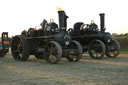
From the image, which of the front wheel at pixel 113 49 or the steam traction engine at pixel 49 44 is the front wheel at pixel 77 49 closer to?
the steam traction engine at pixel 49 44

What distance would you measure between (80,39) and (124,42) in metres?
8.76

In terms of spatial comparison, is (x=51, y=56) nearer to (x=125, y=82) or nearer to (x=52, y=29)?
(x=52, y=29)

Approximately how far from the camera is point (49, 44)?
35.1ft

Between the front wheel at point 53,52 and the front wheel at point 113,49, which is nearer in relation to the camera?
the front wheel at point 53,52

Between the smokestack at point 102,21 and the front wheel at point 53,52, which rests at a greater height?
the smokestack at point 102,21

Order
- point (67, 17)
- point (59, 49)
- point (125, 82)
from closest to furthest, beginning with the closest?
point (125, 82)
point (59, 49)
point (67, 17)

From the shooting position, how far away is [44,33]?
11883 mm

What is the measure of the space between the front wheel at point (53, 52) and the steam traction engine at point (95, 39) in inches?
127

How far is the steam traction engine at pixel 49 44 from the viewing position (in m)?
10.5

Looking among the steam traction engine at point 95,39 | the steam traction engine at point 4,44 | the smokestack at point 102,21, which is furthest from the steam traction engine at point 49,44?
the steam traction engine at point 4,44

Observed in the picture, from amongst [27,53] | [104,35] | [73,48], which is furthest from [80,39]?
[27,53]

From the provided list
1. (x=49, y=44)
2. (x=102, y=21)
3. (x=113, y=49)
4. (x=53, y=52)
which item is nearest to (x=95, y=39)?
(x=113, y=49)

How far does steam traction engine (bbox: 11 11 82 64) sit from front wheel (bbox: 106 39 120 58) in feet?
8.25

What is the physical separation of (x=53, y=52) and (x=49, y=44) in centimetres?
55
